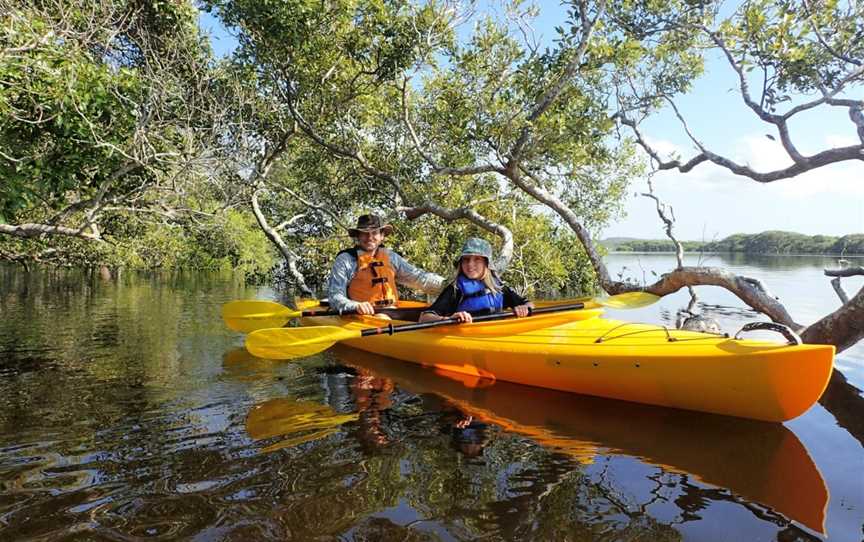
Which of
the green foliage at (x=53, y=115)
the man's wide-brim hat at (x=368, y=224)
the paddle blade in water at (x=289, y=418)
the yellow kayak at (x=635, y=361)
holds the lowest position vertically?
the paddle blade in water at (x=289, y=418)

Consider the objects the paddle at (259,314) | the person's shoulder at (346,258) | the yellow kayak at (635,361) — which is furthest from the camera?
the paddle at (259,314)

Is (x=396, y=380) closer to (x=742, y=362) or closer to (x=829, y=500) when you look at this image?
(x=742, y=362)

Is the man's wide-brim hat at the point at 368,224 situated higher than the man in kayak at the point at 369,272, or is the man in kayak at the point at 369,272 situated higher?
the man's wide-brim hat at the point at 368,224

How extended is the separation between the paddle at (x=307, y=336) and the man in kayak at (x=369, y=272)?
1447 mm

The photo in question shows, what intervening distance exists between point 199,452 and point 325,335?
1.94 m

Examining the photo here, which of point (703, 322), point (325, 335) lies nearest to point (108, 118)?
point (325, 335)

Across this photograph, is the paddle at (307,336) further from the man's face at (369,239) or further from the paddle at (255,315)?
the paddle at (255,315)

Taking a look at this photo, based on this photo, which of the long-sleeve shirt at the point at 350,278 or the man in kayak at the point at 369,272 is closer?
the long-sleeve shirt at the point at 350,278

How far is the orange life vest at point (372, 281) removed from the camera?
22.5 ft

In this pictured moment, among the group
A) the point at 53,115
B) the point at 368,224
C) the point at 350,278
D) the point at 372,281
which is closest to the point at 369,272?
the point at 372,281

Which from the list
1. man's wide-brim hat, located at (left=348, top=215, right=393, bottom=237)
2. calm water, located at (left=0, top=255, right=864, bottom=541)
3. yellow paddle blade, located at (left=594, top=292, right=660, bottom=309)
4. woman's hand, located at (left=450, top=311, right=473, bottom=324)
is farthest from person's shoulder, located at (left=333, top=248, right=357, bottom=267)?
yellow paddle blade, located at (left=594, top=292, right=660, bottom=309)

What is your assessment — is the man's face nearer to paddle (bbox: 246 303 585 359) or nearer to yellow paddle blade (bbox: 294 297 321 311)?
yellow paddle blade (bbox: 294 297 321 311)

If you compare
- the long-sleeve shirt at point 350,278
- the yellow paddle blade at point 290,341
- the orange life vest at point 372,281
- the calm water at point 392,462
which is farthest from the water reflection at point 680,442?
the orange life vest at point 372,281

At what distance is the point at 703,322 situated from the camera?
4973 millimetres
